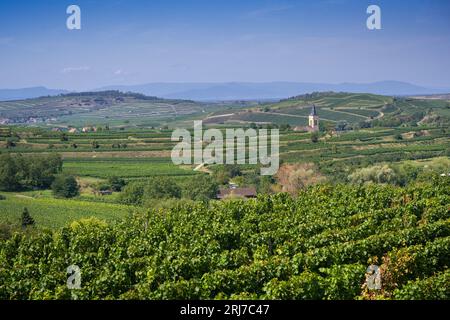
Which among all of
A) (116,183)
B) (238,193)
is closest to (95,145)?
(116,183)

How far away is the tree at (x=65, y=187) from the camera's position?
46.8 metres

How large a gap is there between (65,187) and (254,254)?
3457 cm

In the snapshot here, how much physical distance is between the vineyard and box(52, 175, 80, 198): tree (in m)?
25.7

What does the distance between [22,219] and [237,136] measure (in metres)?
52.7

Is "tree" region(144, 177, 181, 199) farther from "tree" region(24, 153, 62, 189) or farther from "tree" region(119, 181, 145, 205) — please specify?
"tree" region(24, 153, 62, 189)

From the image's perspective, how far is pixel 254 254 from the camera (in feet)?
51.5

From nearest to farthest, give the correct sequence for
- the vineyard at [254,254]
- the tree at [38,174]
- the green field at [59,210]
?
the vineyard at [254,254]
the green field at [59,210]
the tree at [38,174]

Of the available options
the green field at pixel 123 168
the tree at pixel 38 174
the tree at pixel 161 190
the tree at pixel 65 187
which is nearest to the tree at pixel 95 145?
the green field at pixel 123 168

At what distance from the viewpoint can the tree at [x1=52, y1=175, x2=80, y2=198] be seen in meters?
46.8

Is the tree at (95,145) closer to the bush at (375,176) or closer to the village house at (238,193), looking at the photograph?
the village house at (238,193)

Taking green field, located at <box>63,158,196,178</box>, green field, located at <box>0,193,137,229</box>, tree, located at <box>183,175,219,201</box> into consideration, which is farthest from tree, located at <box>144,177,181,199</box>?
green field, located at <box>63,158,196,178</box>

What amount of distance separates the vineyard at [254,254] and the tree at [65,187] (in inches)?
1010
